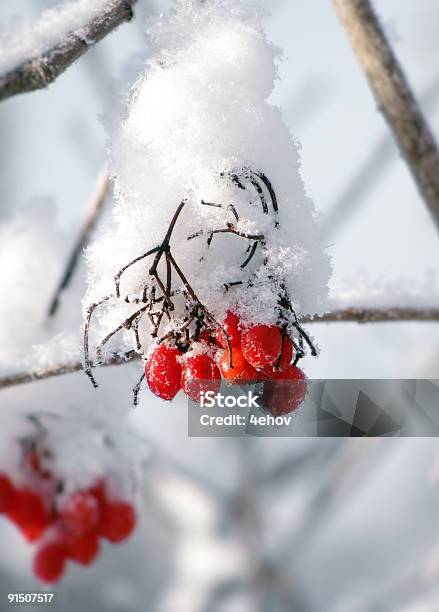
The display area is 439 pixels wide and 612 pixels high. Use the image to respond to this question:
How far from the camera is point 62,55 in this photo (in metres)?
0.81

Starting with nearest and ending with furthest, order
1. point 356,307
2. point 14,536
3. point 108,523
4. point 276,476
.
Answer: point 356,307
point 108,523
point 276,476
point 14,536

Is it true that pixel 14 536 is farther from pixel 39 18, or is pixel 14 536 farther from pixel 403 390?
pixel 39 18

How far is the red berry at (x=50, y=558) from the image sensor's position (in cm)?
140

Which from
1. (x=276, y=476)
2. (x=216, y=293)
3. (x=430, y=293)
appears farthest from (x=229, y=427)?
(x=276, y=476)

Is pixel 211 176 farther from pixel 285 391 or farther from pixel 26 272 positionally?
pixel 26 272

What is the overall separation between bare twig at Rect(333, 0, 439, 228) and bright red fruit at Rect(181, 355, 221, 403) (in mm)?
474

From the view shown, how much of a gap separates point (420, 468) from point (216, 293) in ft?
23.0

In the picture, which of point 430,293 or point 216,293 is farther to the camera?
point 430,293

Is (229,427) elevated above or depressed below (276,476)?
below

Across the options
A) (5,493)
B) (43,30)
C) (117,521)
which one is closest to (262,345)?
(43,30)

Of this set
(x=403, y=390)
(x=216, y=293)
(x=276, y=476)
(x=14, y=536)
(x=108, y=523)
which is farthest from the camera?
(x=14, y=536)

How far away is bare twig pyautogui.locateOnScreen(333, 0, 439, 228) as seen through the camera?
985 millimetres

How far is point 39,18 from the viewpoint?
87cm

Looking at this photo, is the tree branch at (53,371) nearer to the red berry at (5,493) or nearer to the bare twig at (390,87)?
the red berry at (5,493)
